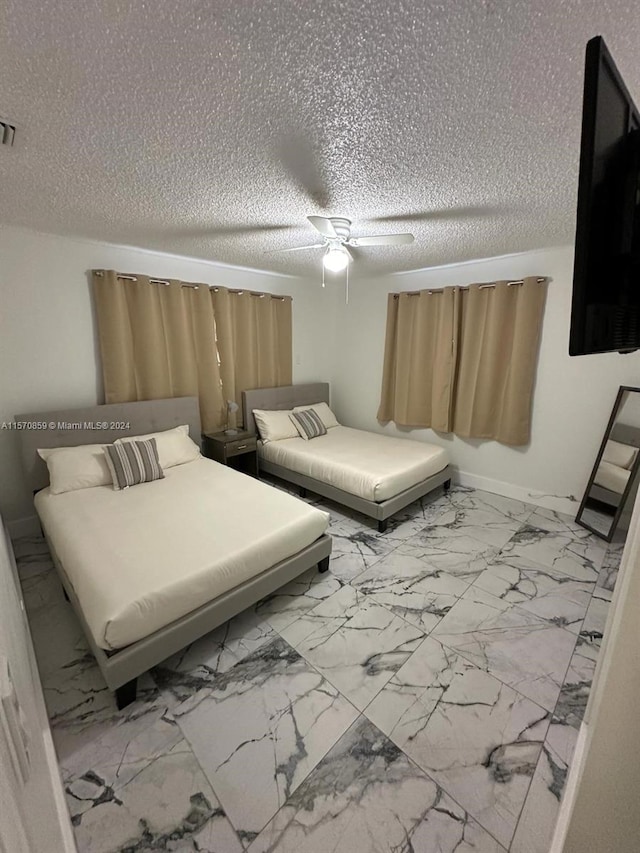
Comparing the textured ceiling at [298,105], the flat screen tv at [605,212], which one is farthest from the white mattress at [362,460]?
the flat screen tv at [605,212]

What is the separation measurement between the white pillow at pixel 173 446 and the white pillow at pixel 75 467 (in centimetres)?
24

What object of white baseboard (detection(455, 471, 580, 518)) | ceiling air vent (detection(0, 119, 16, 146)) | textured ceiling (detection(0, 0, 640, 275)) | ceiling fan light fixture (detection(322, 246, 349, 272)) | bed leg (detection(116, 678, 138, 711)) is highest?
textured ceiling (detection(0, 0, 640, 275))

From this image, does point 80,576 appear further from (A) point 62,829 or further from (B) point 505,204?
(B) point 505,204

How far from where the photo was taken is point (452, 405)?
12.3 feet

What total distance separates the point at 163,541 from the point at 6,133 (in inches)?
74.7

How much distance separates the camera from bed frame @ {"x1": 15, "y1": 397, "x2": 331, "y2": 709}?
1448 mm

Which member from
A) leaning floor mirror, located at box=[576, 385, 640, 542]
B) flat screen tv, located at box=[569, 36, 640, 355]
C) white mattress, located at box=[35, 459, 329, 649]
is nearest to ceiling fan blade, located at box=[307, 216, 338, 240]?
flat screen tv, located at box=[569, 36, 640, 355]

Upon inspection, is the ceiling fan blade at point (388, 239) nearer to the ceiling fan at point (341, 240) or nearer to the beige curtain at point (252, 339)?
the ceiling fan at point (341, 240)

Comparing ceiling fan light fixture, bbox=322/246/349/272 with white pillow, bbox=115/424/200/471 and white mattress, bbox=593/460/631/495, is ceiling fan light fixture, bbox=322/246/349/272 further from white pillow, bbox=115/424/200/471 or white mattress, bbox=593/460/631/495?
white mattress, bbox=593/460/631/495

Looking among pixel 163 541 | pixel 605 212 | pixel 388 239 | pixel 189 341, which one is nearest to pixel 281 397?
pixel 189 341

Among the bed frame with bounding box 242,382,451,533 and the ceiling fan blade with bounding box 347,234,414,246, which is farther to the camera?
the bed frame with bounding box 242,382,451,533

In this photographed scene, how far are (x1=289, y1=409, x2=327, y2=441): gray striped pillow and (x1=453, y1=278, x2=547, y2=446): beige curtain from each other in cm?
155

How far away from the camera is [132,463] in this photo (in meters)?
2.63

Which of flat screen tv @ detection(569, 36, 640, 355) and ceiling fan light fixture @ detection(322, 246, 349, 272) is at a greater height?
ceiling fan light fixture @ detection(322, 246, 349, 272)
